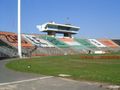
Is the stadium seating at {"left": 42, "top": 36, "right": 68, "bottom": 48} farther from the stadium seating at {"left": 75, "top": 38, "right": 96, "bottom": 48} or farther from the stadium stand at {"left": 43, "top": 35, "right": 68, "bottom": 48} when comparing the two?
the stadium seating at {"left": 75, "top": 38, "right": 96, "bottom": 48}

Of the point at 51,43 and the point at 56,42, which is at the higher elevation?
the point at 56,42

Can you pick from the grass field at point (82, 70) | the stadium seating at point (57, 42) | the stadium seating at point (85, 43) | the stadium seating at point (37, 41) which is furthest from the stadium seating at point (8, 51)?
the stadium seating at point (85, 43)

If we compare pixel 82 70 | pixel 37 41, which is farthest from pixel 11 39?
pixel 82 70

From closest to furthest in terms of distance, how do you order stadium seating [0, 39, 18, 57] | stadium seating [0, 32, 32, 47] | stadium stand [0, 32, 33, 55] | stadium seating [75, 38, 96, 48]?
stadium seating [0, 39, 18, 57], stadium stand [0, 32, 33, 55], stadium seating [0, 32, 32, 47], stadium seating [75, 38, 96, 48]

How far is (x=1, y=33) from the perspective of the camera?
94.1 m

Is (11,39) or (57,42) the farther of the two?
(57,42)

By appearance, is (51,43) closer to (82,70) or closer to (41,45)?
(41,45)

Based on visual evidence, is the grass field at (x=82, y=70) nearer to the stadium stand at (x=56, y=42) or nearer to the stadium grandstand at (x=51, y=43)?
the stadium grandstand at (x=51, y=43)

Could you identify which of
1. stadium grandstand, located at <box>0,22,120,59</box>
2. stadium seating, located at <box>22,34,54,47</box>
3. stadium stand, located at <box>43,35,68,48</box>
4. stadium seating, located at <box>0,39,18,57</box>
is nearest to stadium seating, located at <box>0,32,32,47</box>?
stadium grandstand, located at <box>0,22,120,59</box>

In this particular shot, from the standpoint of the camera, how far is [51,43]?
108 metres

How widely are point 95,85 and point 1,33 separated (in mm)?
80933

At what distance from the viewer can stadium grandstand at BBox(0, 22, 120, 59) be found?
275 feet

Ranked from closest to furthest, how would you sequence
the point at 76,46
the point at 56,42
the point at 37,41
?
1. the point at 37,41
2. the point at 56,42
3. the point at 76,46

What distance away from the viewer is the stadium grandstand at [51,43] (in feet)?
275
